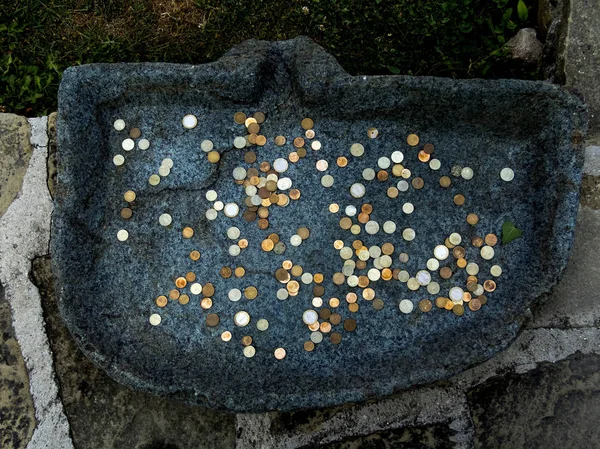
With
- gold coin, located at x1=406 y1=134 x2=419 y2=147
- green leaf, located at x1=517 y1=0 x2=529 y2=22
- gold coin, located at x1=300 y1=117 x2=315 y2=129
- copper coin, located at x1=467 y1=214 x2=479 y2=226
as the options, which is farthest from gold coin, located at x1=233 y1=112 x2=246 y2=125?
green leaf, located at x1=517 y1=0 x2=529 y2=22

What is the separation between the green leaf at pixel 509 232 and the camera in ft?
6.89

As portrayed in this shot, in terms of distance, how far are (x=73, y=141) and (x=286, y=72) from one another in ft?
2.79

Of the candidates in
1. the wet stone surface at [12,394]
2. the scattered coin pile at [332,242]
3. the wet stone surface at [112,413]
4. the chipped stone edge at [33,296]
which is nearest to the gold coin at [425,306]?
the scattered coin pile at [332,242]

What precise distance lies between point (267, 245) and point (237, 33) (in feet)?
4.09

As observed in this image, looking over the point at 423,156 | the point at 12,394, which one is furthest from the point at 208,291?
the point at 423,156

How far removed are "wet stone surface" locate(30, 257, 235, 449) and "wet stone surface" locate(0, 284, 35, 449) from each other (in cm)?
13

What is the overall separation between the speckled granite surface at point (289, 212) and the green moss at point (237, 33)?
0.68 meters

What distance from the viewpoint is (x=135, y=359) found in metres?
2.05

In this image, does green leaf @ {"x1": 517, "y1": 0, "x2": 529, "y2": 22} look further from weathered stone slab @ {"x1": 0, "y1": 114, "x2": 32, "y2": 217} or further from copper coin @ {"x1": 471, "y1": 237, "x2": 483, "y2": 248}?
weathered stone slab @ {"x1": 0, "y1": 114, "x2": 32, "y2": 217}

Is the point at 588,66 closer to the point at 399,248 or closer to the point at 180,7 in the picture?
the point at 399,248

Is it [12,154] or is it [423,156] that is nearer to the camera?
[423,156]

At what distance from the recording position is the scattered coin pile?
2125mm

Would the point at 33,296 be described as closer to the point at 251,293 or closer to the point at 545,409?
the point at 251,293

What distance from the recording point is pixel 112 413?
2.24 metres
